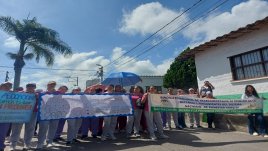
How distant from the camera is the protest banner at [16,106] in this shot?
21.7 feet

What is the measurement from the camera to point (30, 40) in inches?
771

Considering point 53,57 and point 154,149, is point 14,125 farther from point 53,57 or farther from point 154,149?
point 53,57

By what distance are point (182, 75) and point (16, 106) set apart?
2641cm

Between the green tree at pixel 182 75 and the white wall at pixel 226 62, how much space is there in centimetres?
1521

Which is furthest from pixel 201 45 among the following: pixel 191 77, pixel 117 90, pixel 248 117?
pixel 191 77

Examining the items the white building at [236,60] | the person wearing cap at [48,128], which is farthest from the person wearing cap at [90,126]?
the white building at [236,60]

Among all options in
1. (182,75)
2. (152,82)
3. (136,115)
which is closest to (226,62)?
(136,115)

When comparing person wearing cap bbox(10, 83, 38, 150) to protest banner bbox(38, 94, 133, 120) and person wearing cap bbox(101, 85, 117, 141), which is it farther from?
person wearing cap bbox(101, 85, 117, 141)

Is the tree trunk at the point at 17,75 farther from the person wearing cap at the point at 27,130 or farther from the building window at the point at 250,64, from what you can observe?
the building window at the point at 250,64

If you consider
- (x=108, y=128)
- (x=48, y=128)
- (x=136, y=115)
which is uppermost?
(x=136, y=115)

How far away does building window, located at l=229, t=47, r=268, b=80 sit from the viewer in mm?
11888

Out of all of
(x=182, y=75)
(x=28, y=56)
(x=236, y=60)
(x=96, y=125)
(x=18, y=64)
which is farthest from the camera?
(x=182, y=75)

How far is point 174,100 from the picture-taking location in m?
8.92

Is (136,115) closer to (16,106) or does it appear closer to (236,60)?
(16,106)
